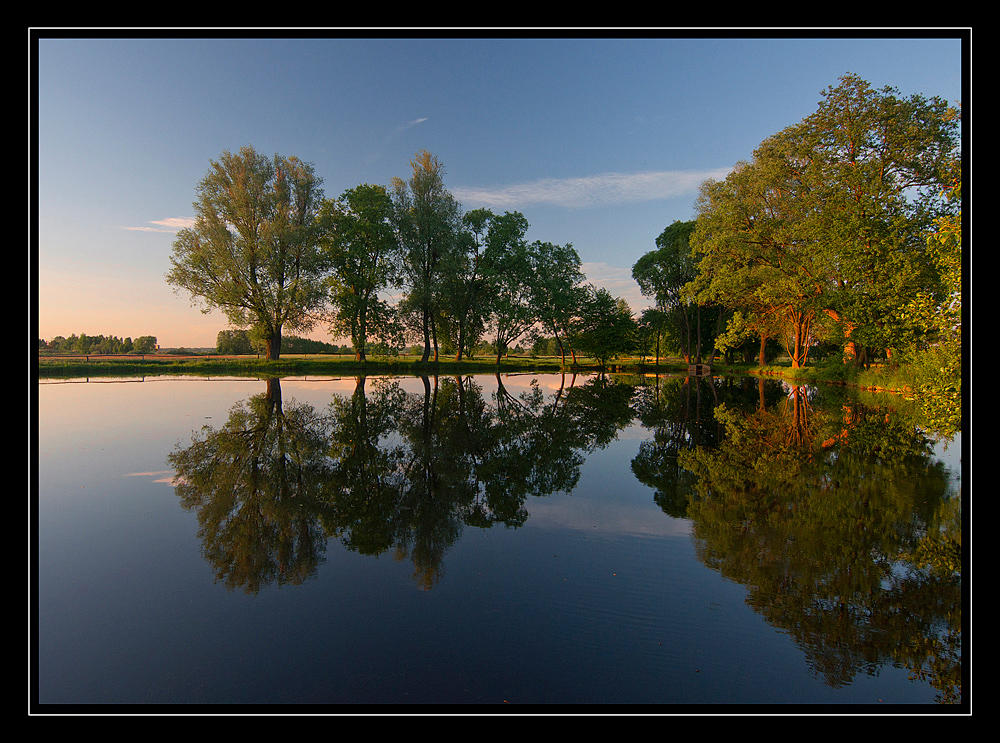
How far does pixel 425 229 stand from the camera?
39.6m

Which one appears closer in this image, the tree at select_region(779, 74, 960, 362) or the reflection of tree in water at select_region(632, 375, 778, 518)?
the reflection of tree in water at select_region(632, 375, 778, 518)

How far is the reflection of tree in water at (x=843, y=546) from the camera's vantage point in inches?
116

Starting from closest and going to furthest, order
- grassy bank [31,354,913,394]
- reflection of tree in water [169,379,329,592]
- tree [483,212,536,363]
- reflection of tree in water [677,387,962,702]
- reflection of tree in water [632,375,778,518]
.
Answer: reflection of tree in water [677,387,962,702] → reflection of tree in water [169,379,329,592] → reflection of tree in water [632,375,778,518] → grassy bank [31,354,913,394] → tree [483,212,536,363]

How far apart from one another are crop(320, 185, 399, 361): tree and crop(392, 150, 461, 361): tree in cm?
135

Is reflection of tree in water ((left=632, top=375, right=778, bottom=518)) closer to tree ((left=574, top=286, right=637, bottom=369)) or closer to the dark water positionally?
the dark water

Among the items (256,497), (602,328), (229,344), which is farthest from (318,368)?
(256,497)

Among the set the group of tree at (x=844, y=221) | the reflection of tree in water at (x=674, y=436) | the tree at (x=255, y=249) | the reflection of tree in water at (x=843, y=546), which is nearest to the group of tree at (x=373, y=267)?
the tree at (x=255, y=249)

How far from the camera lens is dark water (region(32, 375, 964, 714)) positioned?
2.59 m

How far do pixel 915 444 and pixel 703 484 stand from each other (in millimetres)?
6602

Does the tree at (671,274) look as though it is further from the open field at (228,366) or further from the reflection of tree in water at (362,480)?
the reflection of tree in water at (362,480)

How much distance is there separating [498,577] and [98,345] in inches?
1930

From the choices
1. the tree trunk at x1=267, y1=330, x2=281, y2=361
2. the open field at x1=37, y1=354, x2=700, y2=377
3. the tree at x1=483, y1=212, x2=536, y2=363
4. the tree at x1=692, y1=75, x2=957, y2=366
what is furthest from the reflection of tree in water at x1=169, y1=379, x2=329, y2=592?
the tree at x1=483, y1=212, x2=536, y2=363

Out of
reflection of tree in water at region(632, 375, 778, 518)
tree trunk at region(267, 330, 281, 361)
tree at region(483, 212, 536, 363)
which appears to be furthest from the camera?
tree at region(483, 212, 536, 363)

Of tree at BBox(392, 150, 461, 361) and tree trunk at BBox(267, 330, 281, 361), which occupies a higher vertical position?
tree at BBox(392, 150, 461, 361)
